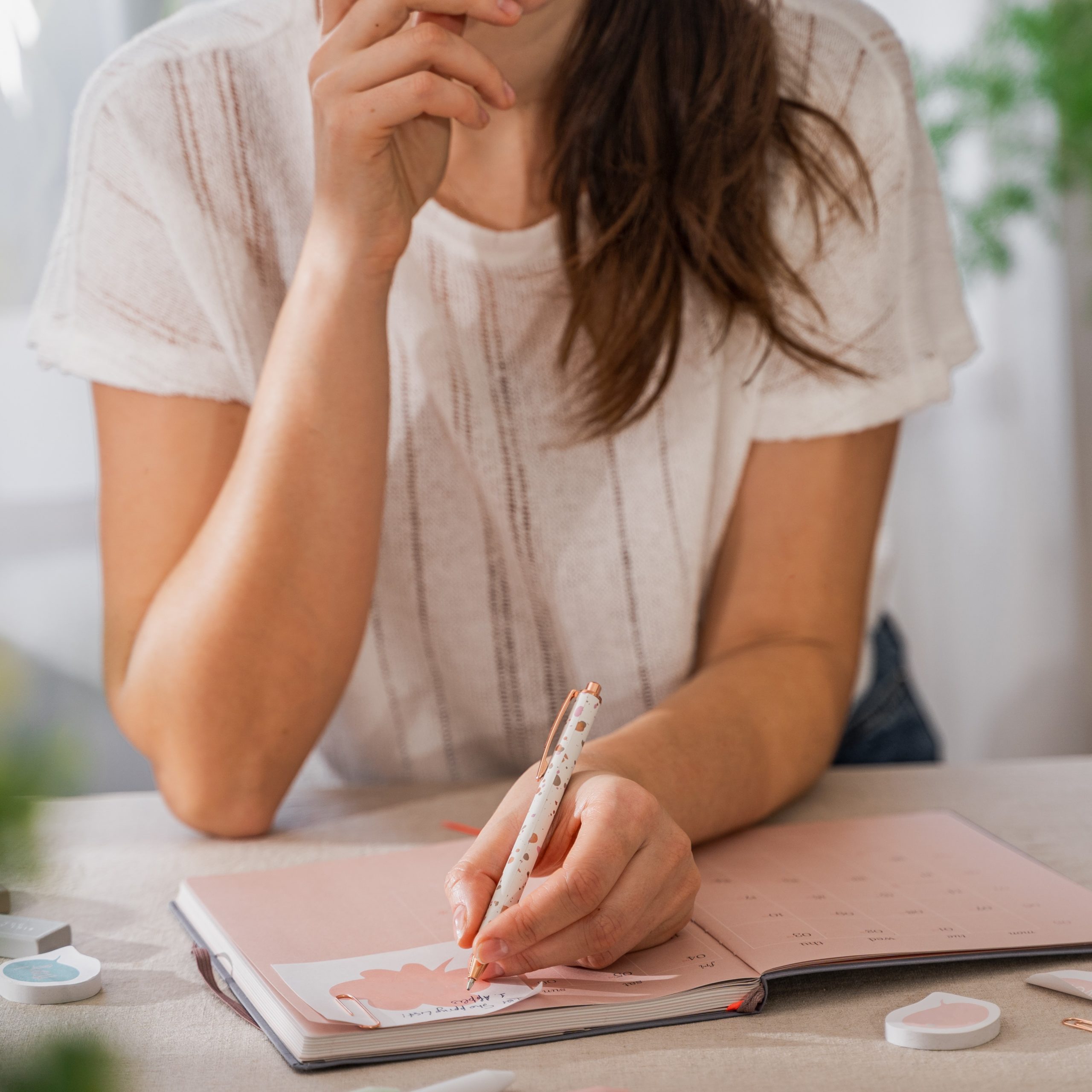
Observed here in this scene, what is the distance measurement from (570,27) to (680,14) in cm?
9

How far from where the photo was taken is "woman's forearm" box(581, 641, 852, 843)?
70 centimetres

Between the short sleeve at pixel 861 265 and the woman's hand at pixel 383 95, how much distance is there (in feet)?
0.98

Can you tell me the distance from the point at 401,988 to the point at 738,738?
1.05ft

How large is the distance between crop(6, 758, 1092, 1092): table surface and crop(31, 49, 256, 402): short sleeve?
0.32m

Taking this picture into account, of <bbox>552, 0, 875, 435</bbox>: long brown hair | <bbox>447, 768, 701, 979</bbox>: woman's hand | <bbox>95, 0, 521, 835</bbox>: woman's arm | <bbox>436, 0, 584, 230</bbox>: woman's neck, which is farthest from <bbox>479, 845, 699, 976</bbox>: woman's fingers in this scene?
<bbox>436, 0, 584, 230</bbox>: woman's neck

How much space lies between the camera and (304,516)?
803 millimetres

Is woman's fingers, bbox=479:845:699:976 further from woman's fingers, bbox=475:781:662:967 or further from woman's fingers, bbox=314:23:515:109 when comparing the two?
woman's fingers, bbox=314:23:515:109

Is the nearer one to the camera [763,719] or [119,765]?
[763,719]

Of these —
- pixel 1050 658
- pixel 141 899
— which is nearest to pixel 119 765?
pixel 141 899

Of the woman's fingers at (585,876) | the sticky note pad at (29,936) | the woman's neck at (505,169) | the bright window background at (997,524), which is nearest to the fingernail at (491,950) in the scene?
the woman's fingers at (585,876)

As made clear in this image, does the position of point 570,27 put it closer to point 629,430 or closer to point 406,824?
point 629,430

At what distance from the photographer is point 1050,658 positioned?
2273 mm

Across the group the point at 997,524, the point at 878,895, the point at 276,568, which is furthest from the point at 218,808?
the point at 997,524

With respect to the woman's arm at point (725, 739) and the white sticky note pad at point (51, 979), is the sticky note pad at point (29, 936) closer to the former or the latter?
the white sticky note pad at point (51, 979)
